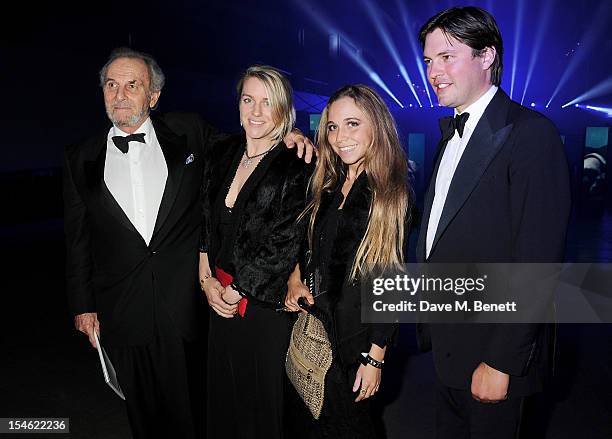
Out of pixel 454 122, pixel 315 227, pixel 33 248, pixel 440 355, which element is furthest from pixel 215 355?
pixel 33 248

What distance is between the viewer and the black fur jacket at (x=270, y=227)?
2342mm

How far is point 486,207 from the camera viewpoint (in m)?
1.67

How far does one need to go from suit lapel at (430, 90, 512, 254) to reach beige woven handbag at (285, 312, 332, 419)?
75 centimetres

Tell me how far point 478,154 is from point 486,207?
181 millimetres

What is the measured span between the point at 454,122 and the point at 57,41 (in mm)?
12656

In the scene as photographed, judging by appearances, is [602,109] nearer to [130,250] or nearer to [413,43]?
[413,43]

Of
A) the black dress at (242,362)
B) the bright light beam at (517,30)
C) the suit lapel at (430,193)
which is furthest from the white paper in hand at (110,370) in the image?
the bright light beam at (517,30)

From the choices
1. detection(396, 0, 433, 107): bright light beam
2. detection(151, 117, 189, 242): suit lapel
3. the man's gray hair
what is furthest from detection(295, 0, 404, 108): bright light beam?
detection(151, 117, 189, 242): suit lapel

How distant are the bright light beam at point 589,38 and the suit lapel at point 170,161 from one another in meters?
15.2

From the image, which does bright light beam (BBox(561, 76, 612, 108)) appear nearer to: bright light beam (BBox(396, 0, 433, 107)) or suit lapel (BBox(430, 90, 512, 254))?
bright light beam (BBox(396, 0, 433, 107))

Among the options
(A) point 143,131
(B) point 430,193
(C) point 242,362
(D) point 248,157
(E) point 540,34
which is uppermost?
(E) point 540,34

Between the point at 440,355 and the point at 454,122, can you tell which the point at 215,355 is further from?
the point at 454,122

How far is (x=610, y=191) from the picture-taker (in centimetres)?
1510

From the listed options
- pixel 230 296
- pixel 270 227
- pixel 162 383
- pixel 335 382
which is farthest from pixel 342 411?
pixel 162 383
